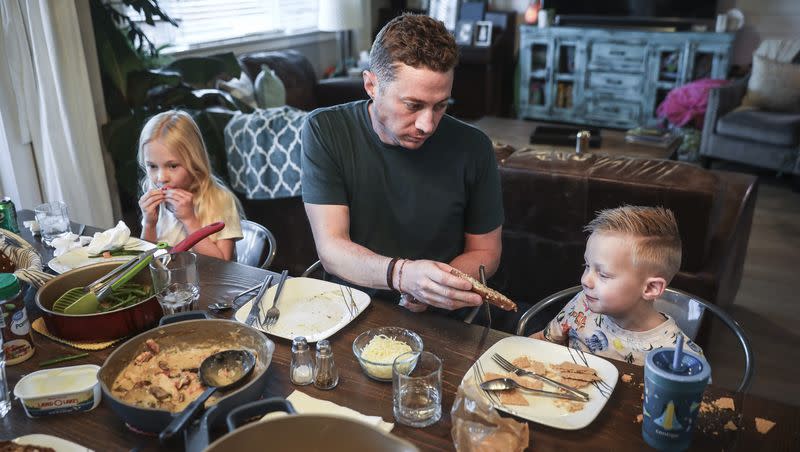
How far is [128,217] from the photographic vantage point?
358 centimetres

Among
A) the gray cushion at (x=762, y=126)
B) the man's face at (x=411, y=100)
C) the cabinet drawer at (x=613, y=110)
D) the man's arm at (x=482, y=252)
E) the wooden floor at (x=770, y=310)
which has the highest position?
the man's face at (x=411, y=100)

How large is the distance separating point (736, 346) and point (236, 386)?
2.44 metres

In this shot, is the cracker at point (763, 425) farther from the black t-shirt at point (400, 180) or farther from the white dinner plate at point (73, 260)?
the white dinner plate at point (73, 260)

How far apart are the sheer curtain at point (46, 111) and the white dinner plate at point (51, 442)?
2.30m

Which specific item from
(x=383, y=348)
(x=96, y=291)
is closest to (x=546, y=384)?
(x=383, y=348)

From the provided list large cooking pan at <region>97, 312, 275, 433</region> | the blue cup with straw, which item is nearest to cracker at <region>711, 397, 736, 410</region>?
the blue cup with straw

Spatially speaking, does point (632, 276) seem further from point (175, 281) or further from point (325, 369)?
point (175, 281)

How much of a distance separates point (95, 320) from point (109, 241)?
0.53 metres

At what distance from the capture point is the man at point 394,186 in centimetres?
163

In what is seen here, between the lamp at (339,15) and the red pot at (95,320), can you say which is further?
the lamp at (339,15)

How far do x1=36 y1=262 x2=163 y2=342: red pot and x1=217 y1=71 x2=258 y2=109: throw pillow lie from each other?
9.41 feet

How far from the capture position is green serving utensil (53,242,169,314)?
1.33 m

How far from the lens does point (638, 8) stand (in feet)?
19.9

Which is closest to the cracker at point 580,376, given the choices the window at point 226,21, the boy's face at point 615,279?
the boy's face at point 615,279
